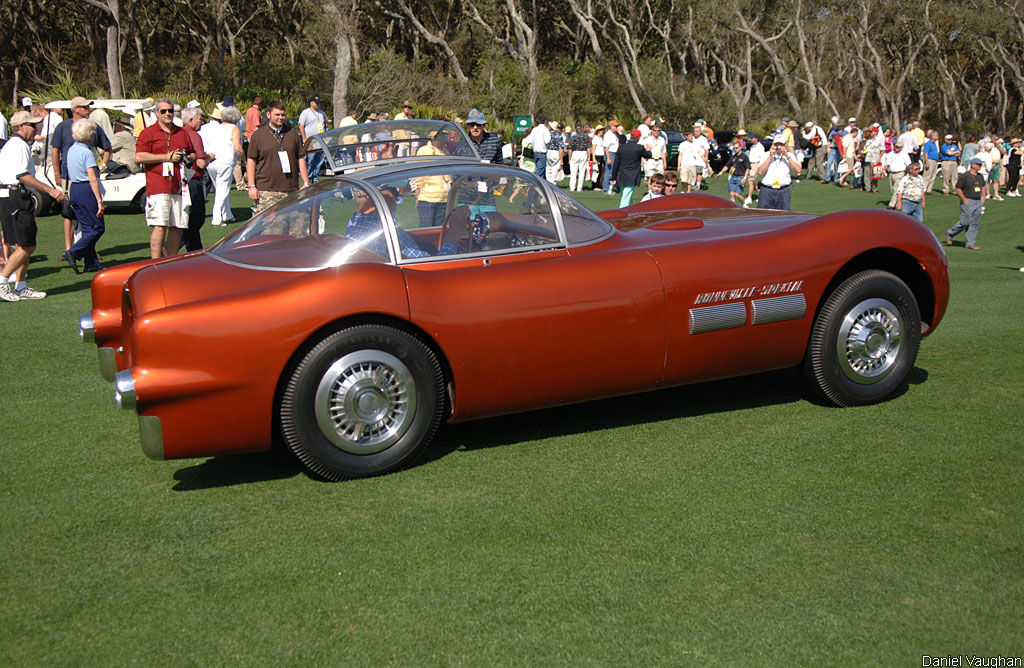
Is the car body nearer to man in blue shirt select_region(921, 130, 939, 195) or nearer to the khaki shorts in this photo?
the khaki shorts

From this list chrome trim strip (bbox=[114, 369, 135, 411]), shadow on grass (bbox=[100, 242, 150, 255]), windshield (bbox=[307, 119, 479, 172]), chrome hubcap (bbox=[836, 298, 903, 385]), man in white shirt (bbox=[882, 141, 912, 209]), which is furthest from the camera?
man in white shirt (bbox=[882, 141, 912, 209])

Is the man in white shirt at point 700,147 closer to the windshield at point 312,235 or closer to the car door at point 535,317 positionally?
the car door at point 535,317

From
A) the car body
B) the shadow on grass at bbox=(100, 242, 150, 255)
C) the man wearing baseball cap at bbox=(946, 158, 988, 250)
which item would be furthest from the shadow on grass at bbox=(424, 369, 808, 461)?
the man wearing baseball cap at bbox=(946, 158, 988, 250)

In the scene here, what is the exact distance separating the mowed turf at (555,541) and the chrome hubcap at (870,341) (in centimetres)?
26

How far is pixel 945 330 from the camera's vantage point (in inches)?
301

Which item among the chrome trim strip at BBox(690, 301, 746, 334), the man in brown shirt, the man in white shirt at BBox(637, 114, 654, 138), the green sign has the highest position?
the green sign

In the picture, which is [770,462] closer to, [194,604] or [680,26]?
[194,604]

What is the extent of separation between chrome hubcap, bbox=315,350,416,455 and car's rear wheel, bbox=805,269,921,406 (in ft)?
7.95

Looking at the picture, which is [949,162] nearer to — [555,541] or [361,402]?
[361,402]

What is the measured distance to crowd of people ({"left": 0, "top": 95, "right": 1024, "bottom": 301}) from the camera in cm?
948

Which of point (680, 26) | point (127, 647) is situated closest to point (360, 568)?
point (127, 647)

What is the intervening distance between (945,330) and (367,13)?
160 ft

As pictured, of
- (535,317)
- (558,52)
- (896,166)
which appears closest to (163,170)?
(535,317)

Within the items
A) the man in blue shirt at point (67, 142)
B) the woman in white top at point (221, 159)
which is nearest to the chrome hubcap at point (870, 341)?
the man in blue shirt at point (67, 142)
